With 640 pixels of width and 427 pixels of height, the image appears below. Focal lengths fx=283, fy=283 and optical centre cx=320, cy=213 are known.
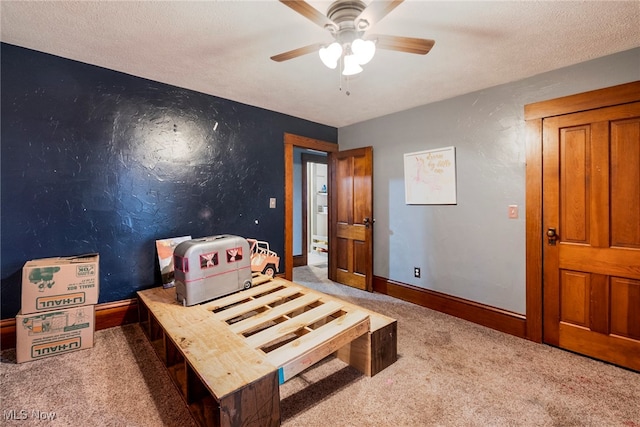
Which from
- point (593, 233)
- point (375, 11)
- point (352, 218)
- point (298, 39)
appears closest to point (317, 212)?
point (352, 218)

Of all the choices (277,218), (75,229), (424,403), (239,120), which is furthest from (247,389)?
(239,120)

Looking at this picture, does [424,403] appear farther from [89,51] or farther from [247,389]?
[89,51]

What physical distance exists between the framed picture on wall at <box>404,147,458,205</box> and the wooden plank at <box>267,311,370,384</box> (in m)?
1.76

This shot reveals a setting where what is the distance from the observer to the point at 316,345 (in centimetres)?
162

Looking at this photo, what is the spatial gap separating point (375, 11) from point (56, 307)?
2773 mm

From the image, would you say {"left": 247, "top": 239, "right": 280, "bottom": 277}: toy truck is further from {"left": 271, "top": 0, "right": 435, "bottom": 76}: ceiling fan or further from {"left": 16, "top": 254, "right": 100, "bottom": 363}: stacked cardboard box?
{"left": 271, "top": 0, "right": 435, "bottom": 76}: ceiling fan

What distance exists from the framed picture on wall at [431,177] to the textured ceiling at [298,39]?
675mm

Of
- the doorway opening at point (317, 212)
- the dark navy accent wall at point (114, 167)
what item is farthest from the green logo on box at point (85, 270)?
the doorway opening at point (317, 212)

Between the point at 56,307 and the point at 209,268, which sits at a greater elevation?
the point at 209,268

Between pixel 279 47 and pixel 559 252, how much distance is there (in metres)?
2.75

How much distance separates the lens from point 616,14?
1.67 metres

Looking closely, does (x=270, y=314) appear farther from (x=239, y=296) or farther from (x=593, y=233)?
(x=593, y=233)

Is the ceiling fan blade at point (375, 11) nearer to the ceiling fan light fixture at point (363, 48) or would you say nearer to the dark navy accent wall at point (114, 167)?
the ceiling fan light fixture at point (363, 48)

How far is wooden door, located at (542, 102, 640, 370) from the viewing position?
204cm
